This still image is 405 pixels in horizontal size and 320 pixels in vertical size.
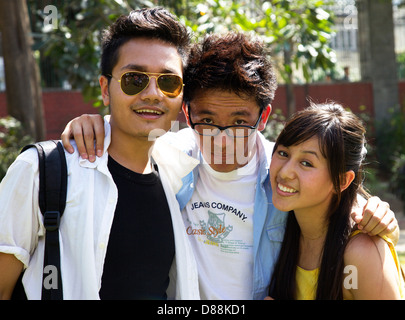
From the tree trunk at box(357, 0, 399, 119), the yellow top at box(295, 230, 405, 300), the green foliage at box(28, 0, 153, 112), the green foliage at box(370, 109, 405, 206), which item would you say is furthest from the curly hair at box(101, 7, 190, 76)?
the tree trunk at box(357, 0, 399, 119)

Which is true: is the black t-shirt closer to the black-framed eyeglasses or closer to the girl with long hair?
the black-framed eyeglasses

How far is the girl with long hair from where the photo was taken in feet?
7.55

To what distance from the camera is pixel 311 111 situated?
2.58 meters

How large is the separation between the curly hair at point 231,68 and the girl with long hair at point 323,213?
1.01 ft

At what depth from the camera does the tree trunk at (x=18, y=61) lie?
6863 millimetres

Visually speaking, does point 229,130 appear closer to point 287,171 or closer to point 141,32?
point 287,171

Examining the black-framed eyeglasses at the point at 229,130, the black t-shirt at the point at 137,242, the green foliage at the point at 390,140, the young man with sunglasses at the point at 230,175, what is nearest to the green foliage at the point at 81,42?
the young man with sunglasses at the point at 230,175

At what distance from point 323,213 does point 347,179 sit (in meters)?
0.20

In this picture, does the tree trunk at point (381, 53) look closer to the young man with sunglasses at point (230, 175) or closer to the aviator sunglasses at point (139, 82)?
the young man with sunglasses at point (230, 175)

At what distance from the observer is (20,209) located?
2092 mm

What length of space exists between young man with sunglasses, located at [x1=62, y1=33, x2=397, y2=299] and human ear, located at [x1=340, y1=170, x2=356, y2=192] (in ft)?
1.22

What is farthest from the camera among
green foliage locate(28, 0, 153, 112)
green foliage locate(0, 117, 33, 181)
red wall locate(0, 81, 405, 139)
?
red wall locate(0, 81, 405, 139)
